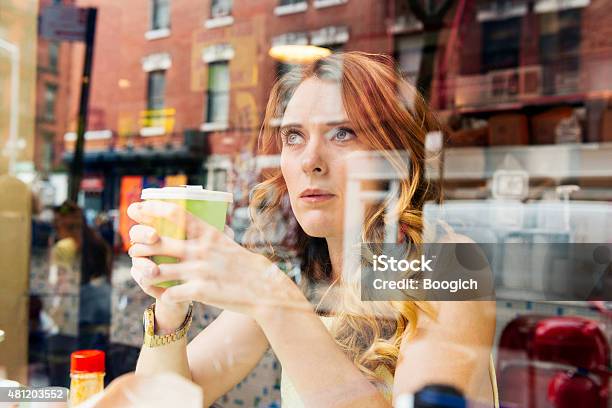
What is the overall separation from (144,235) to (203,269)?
0.41ft

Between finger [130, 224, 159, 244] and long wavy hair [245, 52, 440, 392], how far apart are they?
0.23m

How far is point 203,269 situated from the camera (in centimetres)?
107

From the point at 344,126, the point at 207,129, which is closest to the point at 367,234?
the point at 344,126

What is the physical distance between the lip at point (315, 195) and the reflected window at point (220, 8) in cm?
114

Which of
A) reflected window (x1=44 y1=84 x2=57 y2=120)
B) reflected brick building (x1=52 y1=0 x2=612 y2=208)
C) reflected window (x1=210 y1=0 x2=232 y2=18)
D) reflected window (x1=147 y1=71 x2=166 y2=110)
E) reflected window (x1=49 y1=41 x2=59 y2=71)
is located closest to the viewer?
reflected brick building (x1=52 y1=0 x2=612 y2=208)

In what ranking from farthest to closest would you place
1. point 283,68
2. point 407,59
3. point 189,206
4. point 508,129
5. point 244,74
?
point 508,129
point 244,74
point 407,59
point 283,68
point 189,206

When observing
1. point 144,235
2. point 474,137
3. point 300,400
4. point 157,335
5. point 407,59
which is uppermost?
point 407,59

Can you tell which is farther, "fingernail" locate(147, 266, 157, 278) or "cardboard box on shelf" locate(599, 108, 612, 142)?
"cardboard box on shelf" locate(599, 108, 612, 142)

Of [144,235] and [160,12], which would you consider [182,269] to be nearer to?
[144,235]

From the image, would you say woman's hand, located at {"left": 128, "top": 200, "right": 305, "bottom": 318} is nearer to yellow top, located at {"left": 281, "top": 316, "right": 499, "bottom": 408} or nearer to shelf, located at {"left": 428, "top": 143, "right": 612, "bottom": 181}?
yellow top, located at {"left": 281, "top": 316, "right": 499, "bottom": 408}

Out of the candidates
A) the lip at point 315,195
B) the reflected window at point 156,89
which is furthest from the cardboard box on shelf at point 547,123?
the lip at point 315,195

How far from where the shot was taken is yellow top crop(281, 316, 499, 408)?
3.64ft

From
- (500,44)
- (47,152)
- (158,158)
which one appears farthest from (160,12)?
(500,44)

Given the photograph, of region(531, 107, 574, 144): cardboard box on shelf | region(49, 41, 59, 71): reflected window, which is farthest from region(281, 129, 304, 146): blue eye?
region(531, 107, 574, 144): cardboard box on shelf
